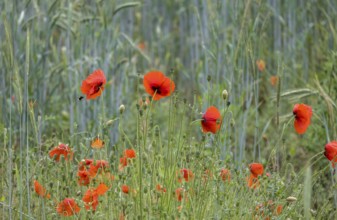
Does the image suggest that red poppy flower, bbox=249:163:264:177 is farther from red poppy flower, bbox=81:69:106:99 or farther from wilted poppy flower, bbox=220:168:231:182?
red poppy flower, bbox=81:69:106:99

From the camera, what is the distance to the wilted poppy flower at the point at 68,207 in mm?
2539

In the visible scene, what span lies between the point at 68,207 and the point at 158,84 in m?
0.47

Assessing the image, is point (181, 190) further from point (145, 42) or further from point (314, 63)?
point (145, 42)

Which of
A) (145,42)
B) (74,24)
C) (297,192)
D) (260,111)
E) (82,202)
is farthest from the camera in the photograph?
(145,42)

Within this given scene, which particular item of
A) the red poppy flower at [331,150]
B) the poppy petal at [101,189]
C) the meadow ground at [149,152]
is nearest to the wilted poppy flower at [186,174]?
the meadow ground at [149,152]

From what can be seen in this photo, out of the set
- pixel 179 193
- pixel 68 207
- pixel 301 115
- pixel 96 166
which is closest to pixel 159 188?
pixel 179 193

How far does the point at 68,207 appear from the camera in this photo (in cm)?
255

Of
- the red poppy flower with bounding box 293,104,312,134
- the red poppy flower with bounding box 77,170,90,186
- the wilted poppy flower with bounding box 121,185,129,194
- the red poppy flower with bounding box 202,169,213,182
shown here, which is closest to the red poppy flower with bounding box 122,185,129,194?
the wilted poppy flower with bounding box 121,185,129,194

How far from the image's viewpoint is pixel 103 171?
9.09ft

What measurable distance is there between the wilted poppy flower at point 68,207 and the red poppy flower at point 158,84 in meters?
0.41

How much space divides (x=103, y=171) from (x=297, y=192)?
637mm

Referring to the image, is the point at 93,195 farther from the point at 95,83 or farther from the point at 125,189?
the point at 95,83

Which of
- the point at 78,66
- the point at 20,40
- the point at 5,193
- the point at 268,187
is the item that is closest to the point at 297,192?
the point at 268,187

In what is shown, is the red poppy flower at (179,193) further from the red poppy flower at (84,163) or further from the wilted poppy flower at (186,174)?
the red poppy flower at (84,163)
